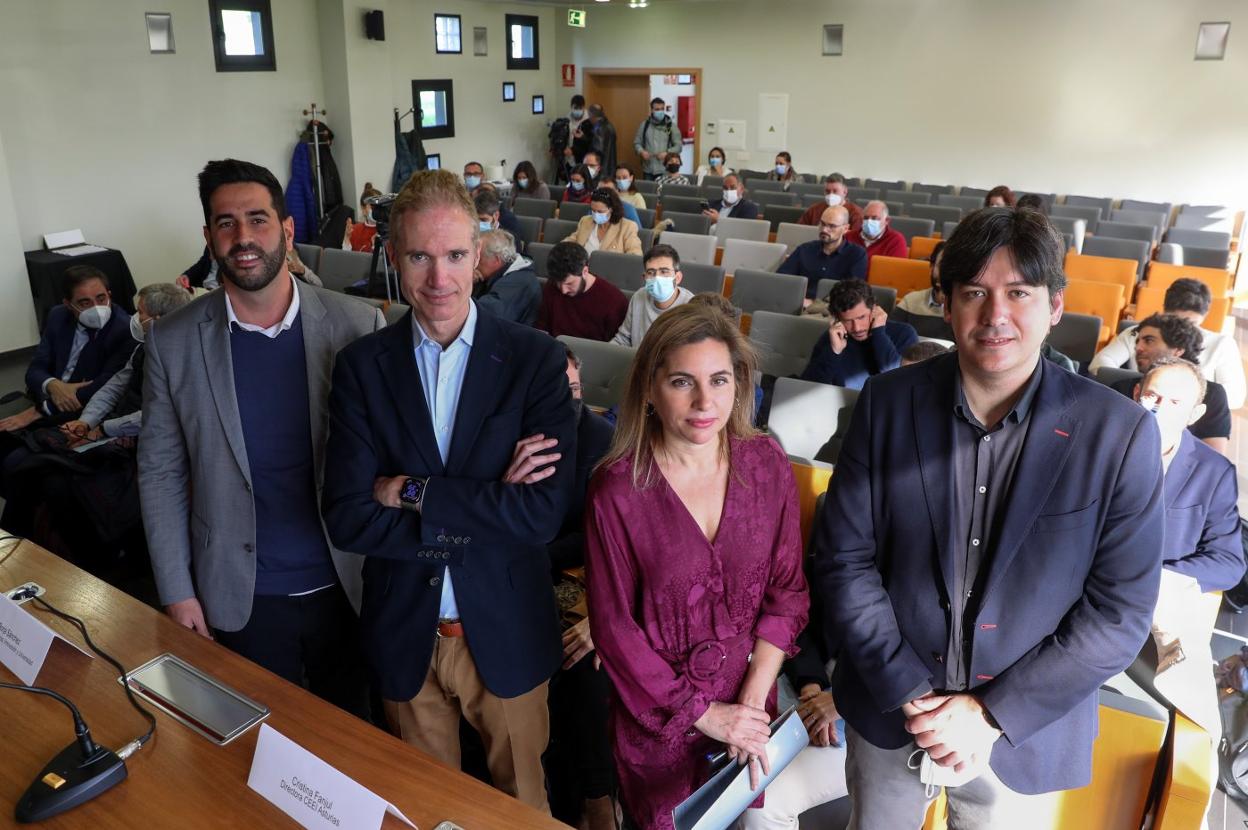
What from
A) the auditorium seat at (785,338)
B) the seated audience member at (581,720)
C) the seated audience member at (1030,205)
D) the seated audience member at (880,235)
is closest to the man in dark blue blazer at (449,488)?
the seated audience member at (581,720)

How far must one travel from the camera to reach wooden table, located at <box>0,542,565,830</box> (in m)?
1.35

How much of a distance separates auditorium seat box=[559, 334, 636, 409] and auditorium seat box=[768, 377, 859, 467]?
71cm

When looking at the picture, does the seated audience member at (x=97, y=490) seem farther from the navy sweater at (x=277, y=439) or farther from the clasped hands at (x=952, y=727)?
the clasped hands at (x=952, y=727)

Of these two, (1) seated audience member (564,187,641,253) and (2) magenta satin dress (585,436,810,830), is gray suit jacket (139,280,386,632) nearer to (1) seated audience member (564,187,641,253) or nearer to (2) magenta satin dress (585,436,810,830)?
(2) magenta satin dress (585,436,810,830)

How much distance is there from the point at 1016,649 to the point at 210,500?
1.70 meters

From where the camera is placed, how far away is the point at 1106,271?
6.52 meters

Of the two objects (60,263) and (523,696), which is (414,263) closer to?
(523,696)

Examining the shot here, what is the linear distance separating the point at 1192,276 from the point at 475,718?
631cm

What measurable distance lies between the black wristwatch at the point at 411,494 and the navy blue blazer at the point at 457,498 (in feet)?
0.06

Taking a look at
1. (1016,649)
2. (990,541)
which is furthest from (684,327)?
(1016,649)

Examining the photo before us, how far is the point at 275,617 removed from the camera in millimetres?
2045

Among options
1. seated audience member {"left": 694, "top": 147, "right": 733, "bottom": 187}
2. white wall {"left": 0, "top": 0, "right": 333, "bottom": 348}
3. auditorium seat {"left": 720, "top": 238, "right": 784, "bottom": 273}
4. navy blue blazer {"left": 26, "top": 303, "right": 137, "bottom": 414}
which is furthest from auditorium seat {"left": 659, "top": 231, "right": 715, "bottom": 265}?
white wall {"left": 0, "top": 0, "right": 333, "bottom": 348}

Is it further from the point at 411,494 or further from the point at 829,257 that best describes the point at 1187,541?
the point at 829,257

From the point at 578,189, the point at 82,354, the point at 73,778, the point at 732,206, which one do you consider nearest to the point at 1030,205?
the point at 73,778
